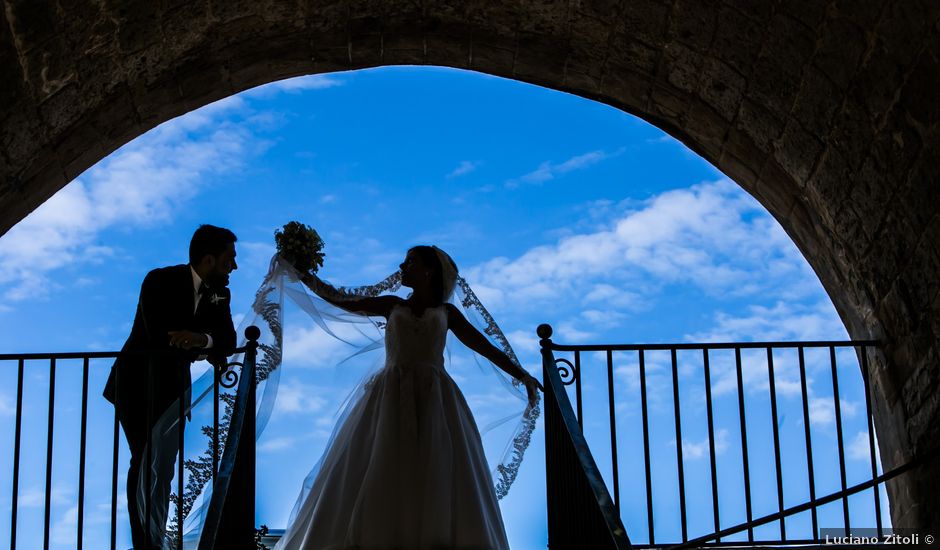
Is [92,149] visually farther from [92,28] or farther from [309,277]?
[309,277]

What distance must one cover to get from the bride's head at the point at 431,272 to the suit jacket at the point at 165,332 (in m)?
0.99

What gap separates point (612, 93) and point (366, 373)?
2342 mm

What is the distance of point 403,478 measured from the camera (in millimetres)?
5156

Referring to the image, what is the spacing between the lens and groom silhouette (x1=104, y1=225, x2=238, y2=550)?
17.7 ft

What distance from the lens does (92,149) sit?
6.39 metres

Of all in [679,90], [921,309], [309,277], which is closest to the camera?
[921,309]

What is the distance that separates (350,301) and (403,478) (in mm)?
1334

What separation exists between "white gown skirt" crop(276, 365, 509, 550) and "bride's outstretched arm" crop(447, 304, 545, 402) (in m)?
0.42

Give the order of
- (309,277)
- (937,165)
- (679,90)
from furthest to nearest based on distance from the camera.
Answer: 1. (679,90)
2. (309,277)
3. (937,165)

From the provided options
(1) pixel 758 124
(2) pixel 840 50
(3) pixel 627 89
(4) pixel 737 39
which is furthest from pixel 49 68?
(2) pixel 840 50

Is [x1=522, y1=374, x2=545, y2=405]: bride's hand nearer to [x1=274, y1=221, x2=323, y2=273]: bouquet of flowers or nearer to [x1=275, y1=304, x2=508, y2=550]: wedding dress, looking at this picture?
[x1=275, y1=304, x2=508, y2=550]: wedding dress

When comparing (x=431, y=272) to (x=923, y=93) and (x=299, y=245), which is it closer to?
(x=299, y=245)

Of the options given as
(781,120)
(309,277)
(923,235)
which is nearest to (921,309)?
(923,235)

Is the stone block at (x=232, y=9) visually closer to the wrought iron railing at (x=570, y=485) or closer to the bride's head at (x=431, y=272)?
the bride's head at (x=431, y=272)
